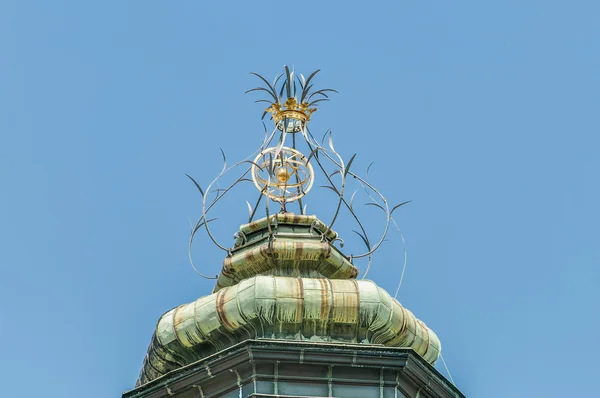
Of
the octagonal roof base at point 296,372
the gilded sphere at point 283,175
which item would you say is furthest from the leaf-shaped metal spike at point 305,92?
the octagonal roof base at point 296,372

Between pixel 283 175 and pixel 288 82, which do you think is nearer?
pixel 283 175

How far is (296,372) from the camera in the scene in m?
60.7

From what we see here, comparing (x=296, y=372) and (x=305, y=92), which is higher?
(x=305, y=92)

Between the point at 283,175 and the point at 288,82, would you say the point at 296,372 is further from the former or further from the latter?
the point at 288,82

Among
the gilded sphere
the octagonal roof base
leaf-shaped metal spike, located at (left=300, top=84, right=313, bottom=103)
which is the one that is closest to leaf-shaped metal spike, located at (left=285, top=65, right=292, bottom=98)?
leaf-shaped metal spike, located at (left=300, top=84, right=313, bottom=103)

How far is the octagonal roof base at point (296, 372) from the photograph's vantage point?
60469 mm

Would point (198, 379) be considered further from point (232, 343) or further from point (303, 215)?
point (303, 215)

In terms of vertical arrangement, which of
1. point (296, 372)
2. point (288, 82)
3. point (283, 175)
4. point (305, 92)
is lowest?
point (296, 372)

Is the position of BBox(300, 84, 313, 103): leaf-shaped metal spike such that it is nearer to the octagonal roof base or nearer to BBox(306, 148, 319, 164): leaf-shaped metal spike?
BBox(306, 148, 319, 164): leaf-shaped metal spike

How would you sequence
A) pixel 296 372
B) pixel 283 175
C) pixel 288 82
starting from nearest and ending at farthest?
pixel 296 372 < pixel 283 175 < pixel 288 82

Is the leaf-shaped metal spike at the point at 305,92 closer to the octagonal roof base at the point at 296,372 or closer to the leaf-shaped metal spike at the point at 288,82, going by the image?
the leaf-shaped metal spike at the point at 288,82

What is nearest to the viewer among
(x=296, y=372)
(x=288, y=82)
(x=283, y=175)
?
(x=296, y=372)

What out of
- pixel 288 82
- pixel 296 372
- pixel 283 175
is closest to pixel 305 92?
pixel 288 82

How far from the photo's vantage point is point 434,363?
2552 inches
